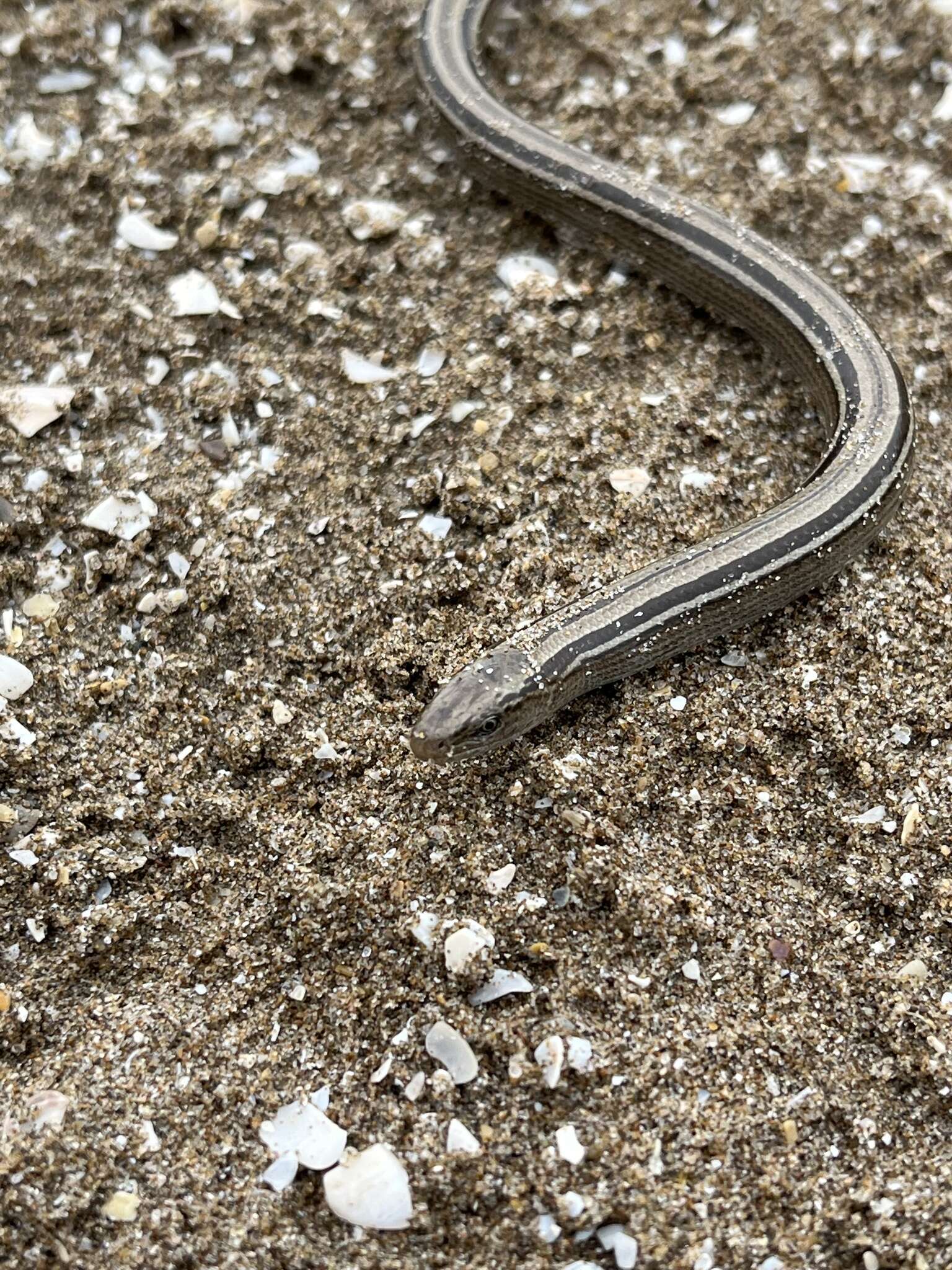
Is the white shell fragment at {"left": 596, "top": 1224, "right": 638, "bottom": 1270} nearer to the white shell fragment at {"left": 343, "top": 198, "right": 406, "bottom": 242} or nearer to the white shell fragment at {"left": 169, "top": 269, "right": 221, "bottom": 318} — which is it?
the white shell fragment at {"left": 169, "top": 269, "right": 221, "bottom": 318}

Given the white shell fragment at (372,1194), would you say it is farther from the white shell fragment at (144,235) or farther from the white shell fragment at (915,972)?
the white shell fragment at (144,235)

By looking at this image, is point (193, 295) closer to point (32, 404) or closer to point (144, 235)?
point (144, 235)

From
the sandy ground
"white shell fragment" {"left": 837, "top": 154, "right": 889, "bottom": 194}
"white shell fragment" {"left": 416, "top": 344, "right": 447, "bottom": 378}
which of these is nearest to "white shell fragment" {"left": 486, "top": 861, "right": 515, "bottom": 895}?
the sandy ground

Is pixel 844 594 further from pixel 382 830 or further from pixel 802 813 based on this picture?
pixel 382 830

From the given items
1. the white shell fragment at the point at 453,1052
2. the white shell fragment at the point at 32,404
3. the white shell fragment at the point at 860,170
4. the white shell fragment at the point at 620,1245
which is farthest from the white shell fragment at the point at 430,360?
the white shell fragment at the point at 620,1245

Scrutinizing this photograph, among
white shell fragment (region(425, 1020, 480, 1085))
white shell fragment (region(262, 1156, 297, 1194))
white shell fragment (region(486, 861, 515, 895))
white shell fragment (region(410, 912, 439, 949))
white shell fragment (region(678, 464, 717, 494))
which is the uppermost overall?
white shell fragment (region(678, 464, 717, 494))

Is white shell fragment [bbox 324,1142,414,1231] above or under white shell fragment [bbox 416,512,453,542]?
under
